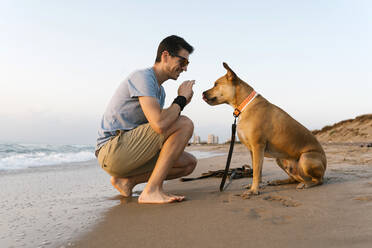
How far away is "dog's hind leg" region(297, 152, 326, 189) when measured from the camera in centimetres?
330

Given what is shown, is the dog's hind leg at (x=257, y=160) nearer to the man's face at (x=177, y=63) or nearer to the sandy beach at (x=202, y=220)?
the sandy beach at (x=202, y=220)

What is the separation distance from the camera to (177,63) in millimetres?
3123

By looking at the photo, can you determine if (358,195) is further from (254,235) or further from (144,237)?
(144,237)

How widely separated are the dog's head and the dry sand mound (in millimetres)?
14506

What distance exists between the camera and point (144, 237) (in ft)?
5.59

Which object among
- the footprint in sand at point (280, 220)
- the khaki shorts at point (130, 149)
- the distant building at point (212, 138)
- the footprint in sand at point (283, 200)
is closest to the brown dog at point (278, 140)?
the footprint in sand at point (283, 200)

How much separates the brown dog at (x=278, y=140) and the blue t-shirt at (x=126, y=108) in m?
1.11

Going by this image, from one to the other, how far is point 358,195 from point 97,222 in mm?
2225

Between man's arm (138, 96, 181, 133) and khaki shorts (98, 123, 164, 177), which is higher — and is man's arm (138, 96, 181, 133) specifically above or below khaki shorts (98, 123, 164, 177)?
above

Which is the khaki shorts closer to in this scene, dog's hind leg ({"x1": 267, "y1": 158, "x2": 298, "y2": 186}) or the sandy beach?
the sandy beach

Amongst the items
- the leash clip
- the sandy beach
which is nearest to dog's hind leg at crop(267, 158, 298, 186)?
the sandy beach

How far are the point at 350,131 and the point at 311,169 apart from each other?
17013 millimetres

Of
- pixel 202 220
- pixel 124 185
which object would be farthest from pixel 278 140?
pixel 124 185

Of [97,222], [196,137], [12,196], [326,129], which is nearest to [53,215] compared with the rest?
[97,222]
